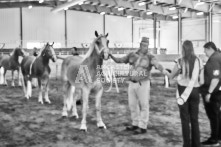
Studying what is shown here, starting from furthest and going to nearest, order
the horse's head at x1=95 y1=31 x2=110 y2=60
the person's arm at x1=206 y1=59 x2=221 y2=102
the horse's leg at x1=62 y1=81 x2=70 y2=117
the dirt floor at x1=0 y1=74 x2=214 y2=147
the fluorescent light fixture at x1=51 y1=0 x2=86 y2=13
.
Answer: the fluorescent light fixture at x1=51 y1=0 x2=86 y2=13
the horse's leg at x1=62 y1=81 x2=70 y2=117
the horse's head at x1=95 y1=31 x2=110 y2=60
the dirt floor at x1=0 y1=74 x2=214 y2=147
the person's arm at x1=206 y1=59 x2=221 y2=102

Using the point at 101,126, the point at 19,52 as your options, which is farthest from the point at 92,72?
the point at 19,52

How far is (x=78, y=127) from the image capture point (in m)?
6.05

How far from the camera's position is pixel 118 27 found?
36.7m

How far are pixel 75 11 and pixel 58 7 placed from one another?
5286 mm

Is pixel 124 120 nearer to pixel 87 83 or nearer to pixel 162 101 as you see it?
pixel 87 83

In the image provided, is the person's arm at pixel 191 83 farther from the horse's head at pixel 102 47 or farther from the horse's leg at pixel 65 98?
the horse's leg at pixel 65 98

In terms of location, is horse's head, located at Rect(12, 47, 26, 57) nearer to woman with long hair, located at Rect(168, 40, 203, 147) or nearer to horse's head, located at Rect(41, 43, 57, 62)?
horse's head, located at Rect(41, 43, 57, 62)

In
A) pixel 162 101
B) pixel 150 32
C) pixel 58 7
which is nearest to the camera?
pixel 162 101

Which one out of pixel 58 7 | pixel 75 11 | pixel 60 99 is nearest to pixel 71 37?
pixel 75 11

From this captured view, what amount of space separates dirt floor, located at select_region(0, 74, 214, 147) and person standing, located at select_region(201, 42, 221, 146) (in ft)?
1.74

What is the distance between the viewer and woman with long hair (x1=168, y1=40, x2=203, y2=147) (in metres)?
4.09

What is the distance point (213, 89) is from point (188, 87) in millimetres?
639

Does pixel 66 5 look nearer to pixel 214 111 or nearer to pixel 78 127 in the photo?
pixel 78 127

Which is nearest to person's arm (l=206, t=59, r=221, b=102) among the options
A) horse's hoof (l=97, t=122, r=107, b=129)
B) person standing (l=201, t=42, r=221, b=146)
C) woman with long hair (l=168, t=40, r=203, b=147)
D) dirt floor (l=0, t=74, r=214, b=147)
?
person standing (l=201, t=42, r=221, b=146)
